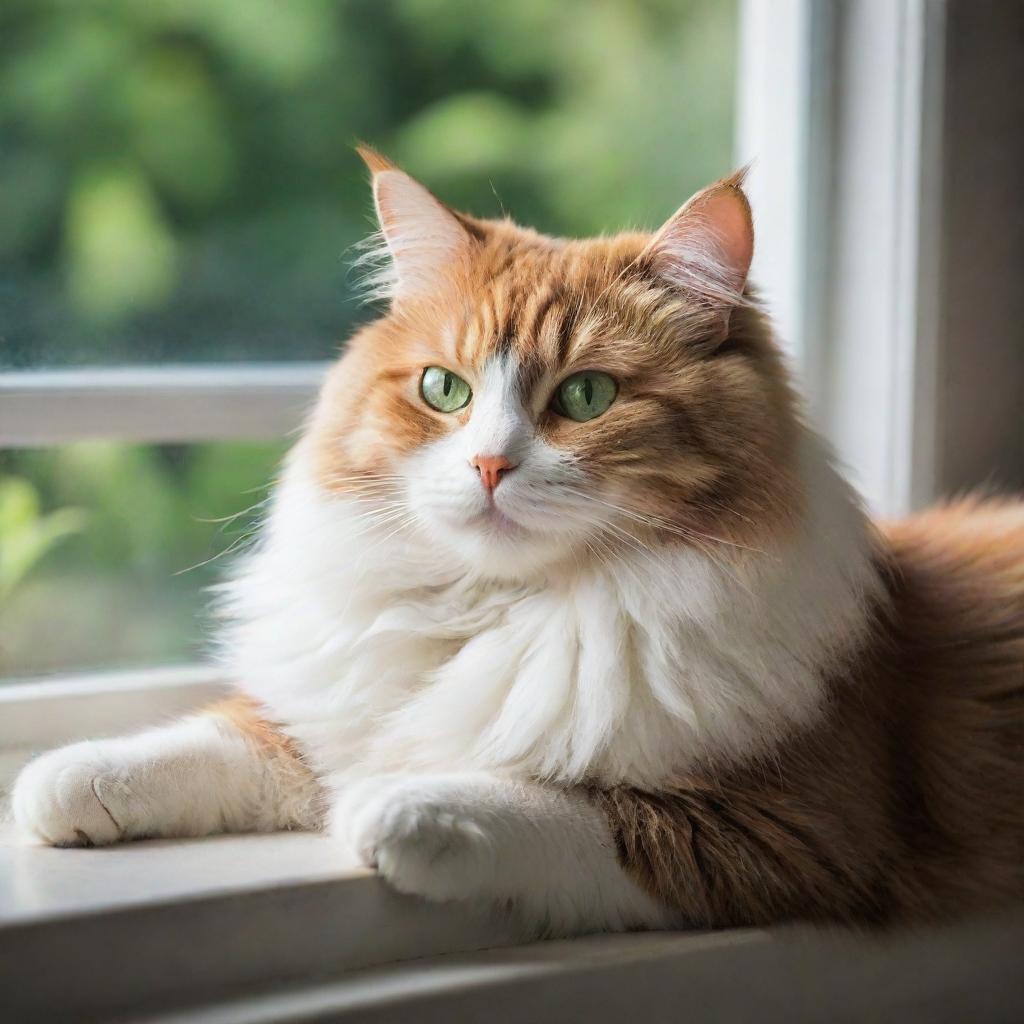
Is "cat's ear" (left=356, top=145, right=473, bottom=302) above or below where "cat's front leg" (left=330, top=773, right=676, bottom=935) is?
above

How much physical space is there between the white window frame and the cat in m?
0.39

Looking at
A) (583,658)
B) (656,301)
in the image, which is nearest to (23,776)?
(583,658)

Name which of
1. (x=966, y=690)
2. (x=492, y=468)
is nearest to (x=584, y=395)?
(x=492, y=468)

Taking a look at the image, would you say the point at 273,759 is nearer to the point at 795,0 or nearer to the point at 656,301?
the point at 656,301

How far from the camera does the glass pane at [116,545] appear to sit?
1.76 meters

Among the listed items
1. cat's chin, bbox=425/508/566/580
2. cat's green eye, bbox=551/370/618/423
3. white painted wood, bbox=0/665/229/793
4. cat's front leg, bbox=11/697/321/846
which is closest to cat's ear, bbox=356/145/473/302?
cat's green eye, bbox=551/370/618/423

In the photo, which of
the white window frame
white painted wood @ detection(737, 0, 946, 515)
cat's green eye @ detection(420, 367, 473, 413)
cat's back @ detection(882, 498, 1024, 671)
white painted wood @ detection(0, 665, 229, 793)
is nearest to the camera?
cat's green eye @ detection(420, 367, 473, 413)

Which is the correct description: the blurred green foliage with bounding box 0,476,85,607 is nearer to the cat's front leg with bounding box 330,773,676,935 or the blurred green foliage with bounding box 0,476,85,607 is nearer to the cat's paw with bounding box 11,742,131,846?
the cat's paw with bounding box 11,742,131,846

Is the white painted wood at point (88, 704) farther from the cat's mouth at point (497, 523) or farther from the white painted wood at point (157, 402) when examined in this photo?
the cat's mouth at point (497, 523)

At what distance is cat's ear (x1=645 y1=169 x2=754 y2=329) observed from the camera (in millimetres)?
1322

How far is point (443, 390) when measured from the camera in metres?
1.42

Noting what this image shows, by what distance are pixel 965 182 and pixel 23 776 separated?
1673 millimetres

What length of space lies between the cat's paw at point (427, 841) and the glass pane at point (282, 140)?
93 centimetres

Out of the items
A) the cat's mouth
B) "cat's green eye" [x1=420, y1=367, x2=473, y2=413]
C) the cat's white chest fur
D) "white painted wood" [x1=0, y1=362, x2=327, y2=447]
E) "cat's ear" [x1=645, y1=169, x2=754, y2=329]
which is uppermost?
"cat's ear" [x1=645, y1=169, x2=754, y2=329]
